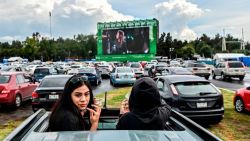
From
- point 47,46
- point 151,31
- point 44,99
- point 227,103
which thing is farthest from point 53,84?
point 47,46

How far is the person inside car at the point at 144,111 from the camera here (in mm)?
3615

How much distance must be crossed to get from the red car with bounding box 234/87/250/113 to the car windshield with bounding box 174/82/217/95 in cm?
281

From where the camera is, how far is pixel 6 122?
1319 centimetres

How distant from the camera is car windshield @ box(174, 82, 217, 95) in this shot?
11438 mm

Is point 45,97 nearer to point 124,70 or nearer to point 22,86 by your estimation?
point 22,86

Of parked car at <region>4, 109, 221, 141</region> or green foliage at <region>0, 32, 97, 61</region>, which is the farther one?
green foliage at <region>0, 32, 97, 61</region>

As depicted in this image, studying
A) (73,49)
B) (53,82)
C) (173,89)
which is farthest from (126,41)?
(73,49)

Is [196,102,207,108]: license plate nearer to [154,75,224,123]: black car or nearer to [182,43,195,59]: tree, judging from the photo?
[154,75,224,123]: black car

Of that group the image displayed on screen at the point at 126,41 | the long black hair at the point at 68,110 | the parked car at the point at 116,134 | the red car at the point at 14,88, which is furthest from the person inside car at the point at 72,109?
the image displayed on screen at the point at 126,41

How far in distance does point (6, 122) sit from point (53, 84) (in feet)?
8.01

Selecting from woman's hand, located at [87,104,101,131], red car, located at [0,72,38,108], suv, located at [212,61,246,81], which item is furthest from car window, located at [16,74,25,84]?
suv, located at [212,61,246,81]

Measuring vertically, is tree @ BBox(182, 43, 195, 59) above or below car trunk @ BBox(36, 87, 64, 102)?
above

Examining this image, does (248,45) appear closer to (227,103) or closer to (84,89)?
(227,103)

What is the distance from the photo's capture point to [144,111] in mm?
3713
